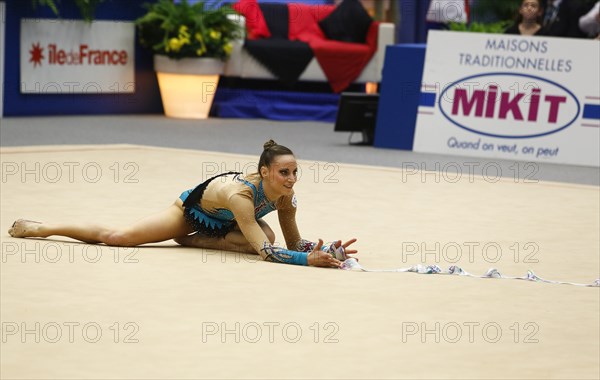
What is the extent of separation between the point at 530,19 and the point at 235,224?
5537 millimetres

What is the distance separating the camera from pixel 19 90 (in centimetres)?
1181

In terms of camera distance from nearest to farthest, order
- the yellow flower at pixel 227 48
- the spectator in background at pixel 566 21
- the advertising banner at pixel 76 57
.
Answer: the spectator in background at pixel 566 21
the advertising banner at pixel 76 57
the yellow flower at pixel 227 48

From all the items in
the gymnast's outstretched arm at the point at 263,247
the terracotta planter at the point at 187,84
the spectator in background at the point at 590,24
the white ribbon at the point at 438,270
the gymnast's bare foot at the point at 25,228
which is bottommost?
the terracotta planter at the point at 187,84

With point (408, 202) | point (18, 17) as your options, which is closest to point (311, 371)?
point (408, 202)

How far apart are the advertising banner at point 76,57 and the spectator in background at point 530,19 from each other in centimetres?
463

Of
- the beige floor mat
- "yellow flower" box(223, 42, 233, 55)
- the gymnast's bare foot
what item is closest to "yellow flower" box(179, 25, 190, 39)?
"yellow flower" box(223, 42, 233, 55)

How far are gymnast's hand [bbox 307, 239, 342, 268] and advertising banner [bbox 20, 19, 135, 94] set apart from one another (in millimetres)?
7566

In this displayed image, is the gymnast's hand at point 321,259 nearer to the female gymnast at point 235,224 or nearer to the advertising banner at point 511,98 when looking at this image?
the female gymnast at point 235,224

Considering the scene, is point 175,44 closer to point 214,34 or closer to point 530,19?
point 214,34

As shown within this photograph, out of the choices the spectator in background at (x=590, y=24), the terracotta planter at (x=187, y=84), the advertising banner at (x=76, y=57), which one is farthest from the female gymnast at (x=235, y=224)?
the terracotta planter at (x=187, y=84)

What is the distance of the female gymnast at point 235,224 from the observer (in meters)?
4.89

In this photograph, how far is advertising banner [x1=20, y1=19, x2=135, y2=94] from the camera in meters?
11.8

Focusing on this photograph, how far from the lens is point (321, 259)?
4.86 meters

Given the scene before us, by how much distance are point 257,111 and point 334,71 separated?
1.02 m
